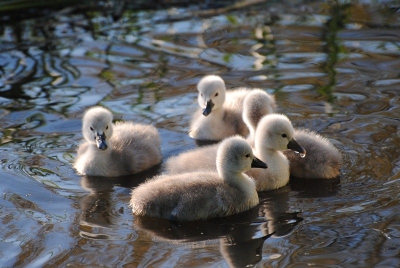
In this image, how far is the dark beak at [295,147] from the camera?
219 inches

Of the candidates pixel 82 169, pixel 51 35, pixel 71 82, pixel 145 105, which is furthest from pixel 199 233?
pixel 51 35

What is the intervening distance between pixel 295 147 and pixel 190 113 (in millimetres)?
1750

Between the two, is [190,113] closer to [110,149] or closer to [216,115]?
[216,115]

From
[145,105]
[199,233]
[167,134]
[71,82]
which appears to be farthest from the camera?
[71,82]

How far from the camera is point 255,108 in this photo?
6.10 meters

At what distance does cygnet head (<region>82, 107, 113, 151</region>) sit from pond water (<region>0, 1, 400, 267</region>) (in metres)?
0.30

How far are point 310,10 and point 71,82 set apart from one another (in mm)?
3585

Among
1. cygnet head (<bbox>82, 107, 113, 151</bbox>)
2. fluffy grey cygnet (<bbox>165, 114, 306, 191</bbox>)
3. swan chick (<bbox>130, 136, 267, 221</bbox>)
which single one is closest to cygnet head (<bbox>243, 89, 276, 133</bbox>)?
fluffy grey cygnet (<bbox>165, 114, 306, 191</bbox>)

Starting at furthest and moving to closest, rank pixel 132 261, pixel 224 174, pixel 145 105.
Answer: pixel 145 105 → pixel 224 174 → pixel 132 261

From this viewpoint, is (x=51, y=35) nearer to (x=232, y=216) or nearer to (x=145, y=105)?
(x=145, y=105)

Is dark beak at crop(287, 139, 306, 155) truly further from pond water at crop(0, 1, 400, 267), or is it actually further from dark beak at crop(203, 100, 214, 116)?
dark beak at crop(203, 100, 214, 116)

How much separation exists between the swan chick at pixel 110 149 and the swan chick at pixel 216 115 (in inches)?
22.1

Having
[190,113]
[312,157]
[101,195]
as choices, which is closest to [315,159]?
[312,157]

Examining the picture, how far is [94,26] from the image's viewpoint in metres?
9.93
